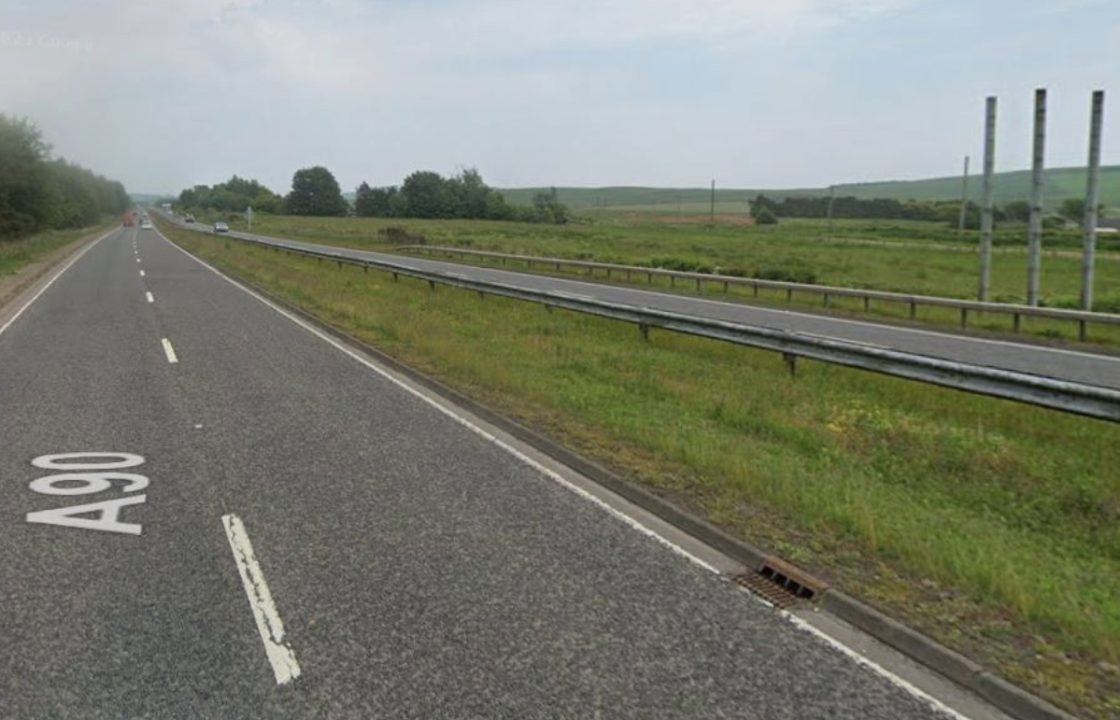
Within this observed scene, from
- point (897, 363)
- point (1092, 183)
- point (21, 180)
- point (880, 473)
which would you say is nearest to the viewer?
point (880, 473)

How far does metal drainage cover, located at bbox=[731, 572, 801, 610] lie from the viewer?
175 inches

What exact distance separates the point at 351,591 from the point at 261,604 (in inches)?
18.8

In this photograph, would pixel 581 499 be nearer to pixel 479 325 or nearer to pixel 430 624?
pixel 430 624

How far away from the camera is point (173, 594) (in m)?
4.42

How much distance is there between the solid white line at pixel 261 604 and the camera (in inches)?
145

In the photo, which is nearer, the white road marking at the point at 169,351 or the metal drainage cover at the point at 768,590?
the metal drainage cover at the point at 768,590

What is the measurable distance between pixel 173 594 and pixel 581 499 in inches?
115

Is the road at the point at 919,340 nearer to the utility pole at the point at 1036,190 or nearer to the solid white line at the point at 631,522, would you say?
the utility pole at the point at 1036,190

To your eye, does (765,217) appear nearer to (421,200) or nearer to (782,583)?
(421,200)

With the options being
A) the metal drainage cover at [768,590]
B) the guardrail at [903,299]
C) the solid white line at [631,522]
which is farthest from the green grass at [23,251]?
the metal drainage cover at [768,590]

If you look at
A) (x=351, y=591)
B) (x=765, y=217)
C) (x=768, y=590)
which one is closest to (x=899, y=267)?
(x=768, y=590)

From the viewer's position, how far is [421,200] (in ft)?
452

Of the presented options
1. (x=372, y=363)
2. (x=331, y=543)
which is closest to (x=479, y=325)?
(x=372, y=363)

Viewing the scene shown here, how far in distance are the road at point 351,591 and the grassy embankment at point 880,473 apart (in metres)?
0.73
